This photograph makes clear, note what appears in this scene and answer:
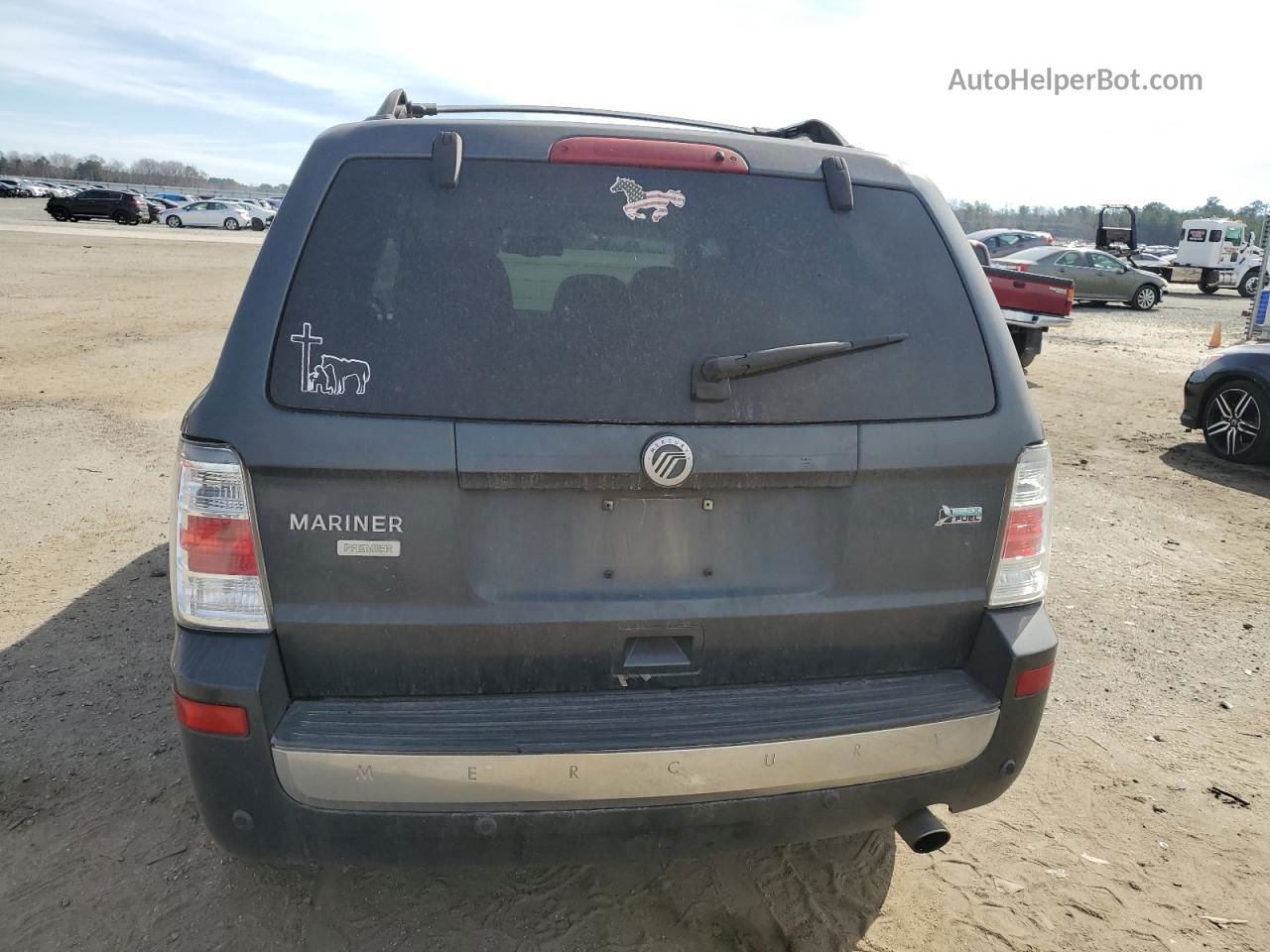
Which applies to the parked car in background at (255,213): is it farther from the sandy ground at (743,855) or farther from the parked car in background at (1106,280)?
the sandy ground at (743,855)

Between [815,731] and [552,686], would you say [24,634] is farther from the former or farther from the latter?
[815,731]

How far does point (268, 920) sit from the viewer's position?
9.11 feet

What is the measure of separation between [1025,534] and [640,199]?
1358 millimetres

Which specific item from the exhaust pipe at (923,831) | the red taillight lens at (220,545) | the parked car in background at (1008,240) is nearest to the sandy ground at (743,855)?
the exhaust pipe at (923,831)

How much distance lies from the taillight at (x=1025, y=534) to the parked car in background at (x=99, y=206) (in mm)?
58044

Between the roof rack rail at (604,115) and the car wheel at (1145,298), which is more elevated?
the roof rack rail at (604,115)

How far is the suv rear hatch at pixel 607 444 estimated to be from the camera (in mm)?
2201

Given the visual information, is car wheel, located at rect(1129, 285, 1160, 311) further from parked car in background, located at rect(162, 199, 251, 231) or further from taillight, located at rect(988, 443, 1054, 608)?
parked car in background, located at rect(162, 199, 251, 231)

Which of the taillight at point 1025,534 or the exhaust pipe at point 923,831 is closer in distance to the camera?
the exhaust pipe at point 923,831

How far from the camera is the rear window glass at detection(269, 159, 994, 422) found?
2221 millimetres

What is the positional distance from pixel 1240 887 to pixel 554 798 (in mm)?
2455

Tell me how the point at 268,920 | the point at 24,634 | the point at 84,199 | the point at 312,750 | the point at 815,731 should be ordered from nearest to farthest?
the point at 312,750
the point at 815,731
the point at 268,920
the point at 24,634
the point at 84,199

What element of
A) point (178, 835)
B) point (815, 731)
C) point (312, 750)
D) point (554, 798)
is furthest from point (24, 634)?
point (815, 731)

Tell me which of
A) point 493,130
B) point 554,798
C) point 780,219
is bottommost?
point 554,798
